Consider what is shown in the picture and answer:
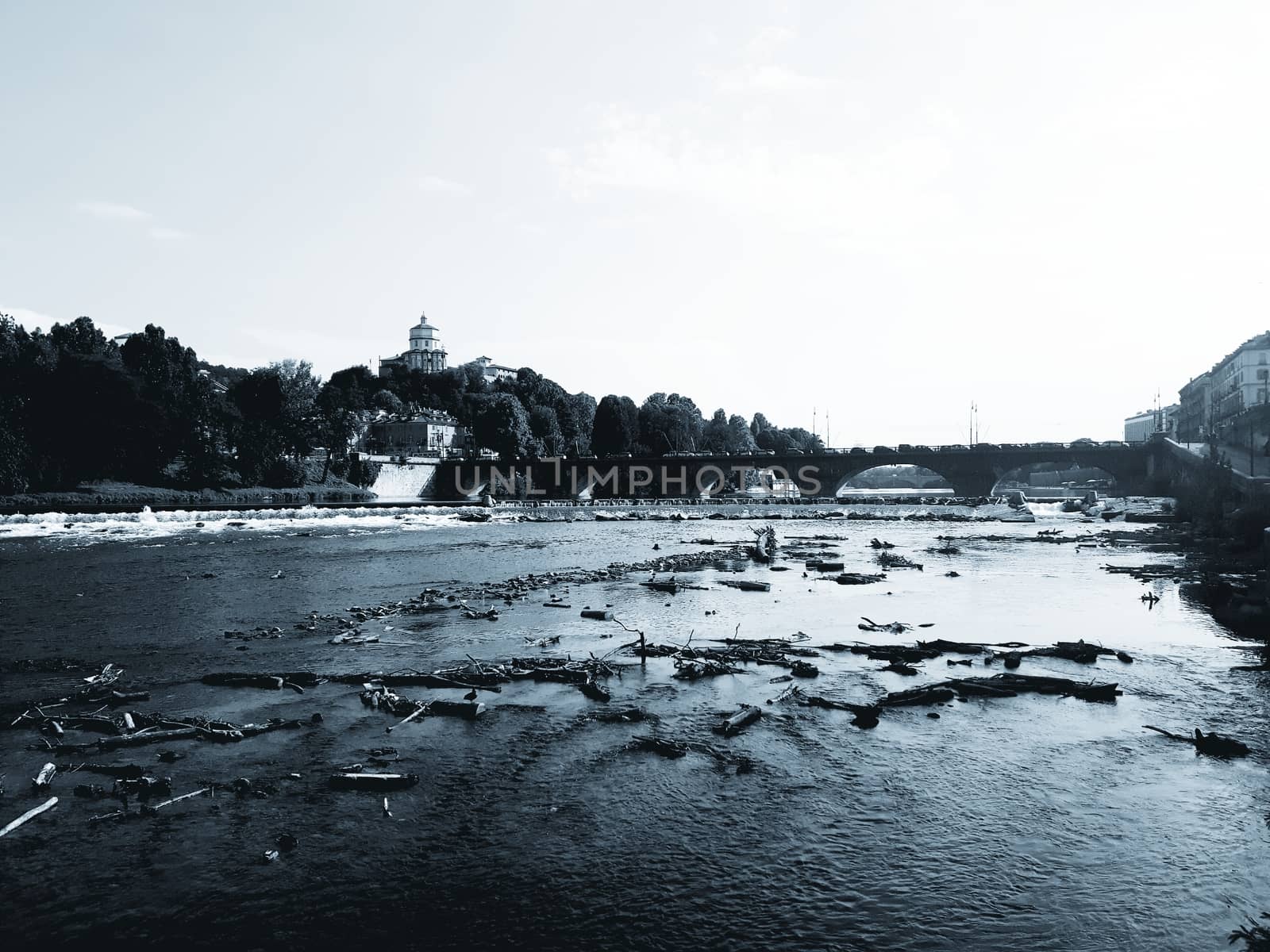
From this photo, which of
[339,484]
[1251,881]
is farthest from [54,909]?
[339,484]

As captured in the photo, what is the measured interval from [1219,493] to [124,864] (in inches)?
2904

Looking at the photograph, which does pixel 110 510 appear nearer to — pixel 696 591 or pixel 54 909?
pixel 696 591

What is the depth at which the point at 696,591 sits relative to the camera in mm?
37844

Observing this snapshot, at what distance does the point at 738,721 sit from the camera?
17.7m

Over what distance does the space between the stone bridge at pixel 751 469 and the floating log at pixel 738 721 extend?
362 feet

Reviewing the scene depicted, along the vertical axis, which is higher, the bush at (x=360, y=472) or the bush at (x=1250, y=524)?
the bush at (x=360, y=472)

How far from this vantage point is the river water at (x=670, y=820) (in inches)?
415

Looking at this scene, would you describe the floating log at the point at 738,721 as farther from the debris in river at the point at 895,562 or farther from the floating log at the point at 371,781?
the debris in river at the point at 895,562

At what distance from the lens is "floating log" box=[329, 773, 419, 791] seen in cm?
1453

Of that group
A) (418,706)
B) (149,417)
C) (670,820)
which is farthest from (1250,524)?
(149,417)

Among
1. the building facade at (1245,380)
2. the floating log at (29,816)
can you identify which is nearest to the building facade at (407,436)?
the building facade at (1245,380)

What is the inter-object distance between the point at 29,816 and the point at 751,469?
415 feet

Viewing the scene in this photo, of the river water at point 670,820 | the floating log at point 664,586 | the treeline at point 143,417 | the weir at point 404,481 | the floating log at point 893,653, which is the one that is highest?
the treeline at point 143,417

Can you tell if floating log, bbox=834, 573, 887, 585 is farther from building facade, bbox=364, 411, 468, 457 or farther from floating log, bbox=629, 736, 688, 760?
building facade, bbox=364, 411, 468, 457
